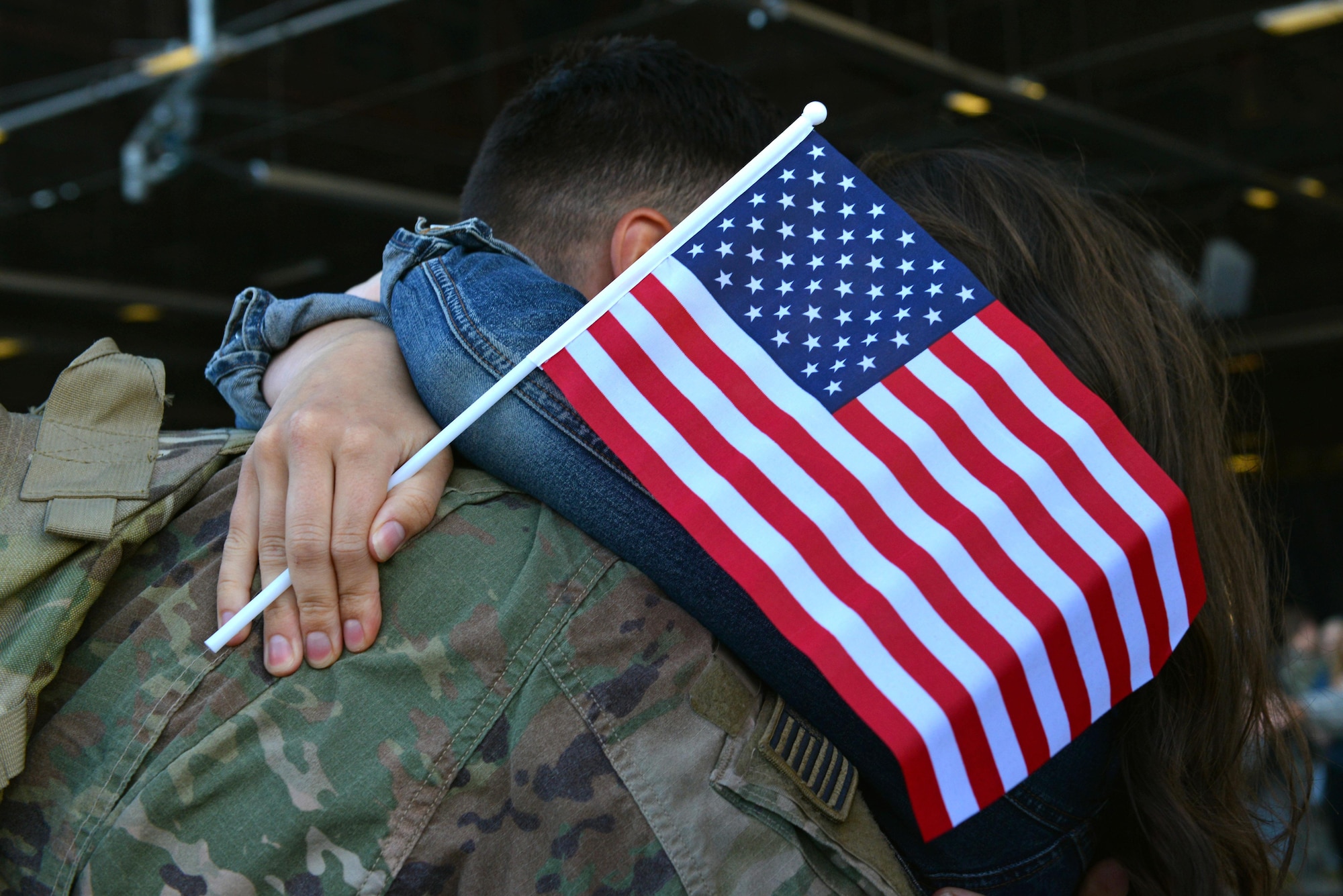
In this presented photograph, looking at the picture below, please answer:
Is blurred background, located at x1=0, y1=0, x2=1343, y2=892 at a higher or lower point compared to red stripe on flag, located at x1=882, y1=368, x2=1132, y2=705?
lower

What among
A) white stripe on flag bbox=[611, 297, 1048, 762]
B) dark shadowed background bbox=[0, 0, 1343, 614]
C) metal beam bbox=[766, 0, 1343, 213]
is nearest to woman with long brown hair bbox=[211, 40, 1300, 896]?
white stripe on flag bbox=[611, 297, 1048, 762]

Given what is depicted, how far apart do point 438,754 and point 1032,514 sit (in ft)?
2.24

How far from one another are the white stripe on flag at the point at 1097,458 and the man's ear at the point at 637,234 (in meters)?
0.58

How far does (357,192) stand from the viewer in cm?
794

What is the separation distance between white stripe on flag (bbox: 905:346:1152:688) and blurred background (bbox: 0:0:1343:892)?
4752mm

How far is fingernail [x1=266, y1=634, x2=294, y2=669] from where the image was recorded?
1.11 meters

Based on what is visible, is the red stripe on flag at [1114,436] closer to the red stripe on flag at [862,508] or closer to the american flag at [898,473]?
the american flag at [898,473]

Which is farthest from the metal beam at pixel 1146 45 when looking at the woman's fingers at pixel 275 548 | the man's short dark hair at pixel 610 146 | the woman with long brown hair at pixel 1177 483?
the woman's fingers at pixel 275 548

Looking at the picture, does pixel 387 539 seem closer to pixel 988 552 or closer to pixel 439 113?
pixel 988 552

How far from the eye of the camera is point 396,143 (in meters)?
7.57

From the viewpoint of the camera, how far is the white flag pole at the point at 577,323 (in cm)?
114

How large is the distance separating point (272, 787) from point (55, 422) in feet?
1.57

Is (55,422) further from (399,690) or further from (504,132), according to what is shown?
(504,132)

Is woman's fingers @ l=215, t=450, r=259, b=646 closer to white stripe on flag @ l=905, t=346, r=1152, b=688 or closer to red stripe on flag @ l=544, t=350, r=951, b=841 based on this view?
red stripe on flag @ l=544, t=350, r=951, b=841
